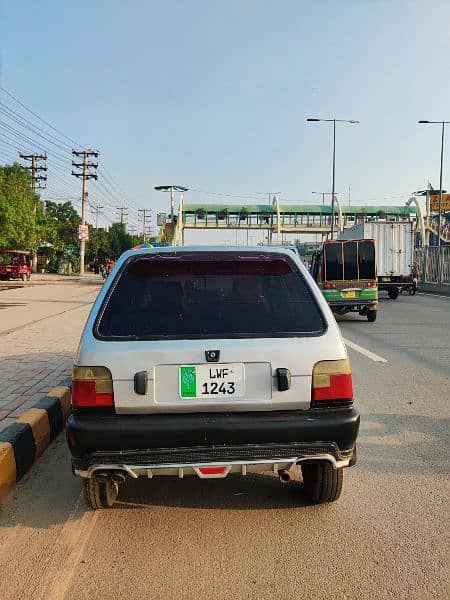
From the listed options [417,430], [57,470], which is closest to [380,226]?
[417,430]

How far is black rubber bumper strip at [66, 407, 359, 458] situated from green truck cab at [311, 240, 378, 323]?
1214 cm

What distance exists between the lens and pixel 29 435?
15.8ft

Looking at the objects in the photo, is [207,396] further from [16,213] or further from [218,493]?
[16,213]

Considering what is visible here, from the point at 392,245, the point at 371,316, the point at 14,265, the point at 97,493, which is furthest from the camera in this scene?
the point at 14,265

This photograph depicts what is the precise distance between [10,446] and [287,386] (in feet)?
7.34

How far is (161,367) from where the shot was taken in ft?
10.9

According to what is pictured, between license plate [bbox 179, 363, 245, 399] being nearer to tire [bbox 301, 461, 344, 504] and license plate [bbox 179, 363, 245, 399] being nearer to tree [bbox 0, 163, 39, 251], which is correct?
tire [bbox 301, 461, 344, 504]

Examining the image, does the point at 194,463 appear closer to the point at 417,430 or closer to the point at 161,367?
the point at 161,367

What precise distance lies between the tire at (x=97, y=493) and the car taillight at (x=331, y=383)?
1.37m

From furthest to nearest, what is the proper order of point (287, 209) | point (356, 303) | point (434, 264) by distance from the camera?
point (287, 209)
point (434, 264)
point (356, 303)

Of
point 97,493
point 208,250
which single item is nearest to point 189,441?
point 97,493

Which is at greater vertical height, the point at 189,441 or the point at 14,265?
the point at 14,265

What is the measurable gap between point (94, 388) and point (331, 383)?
135 cm

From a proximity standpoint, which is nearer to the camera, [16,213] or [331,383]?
[331,383]
